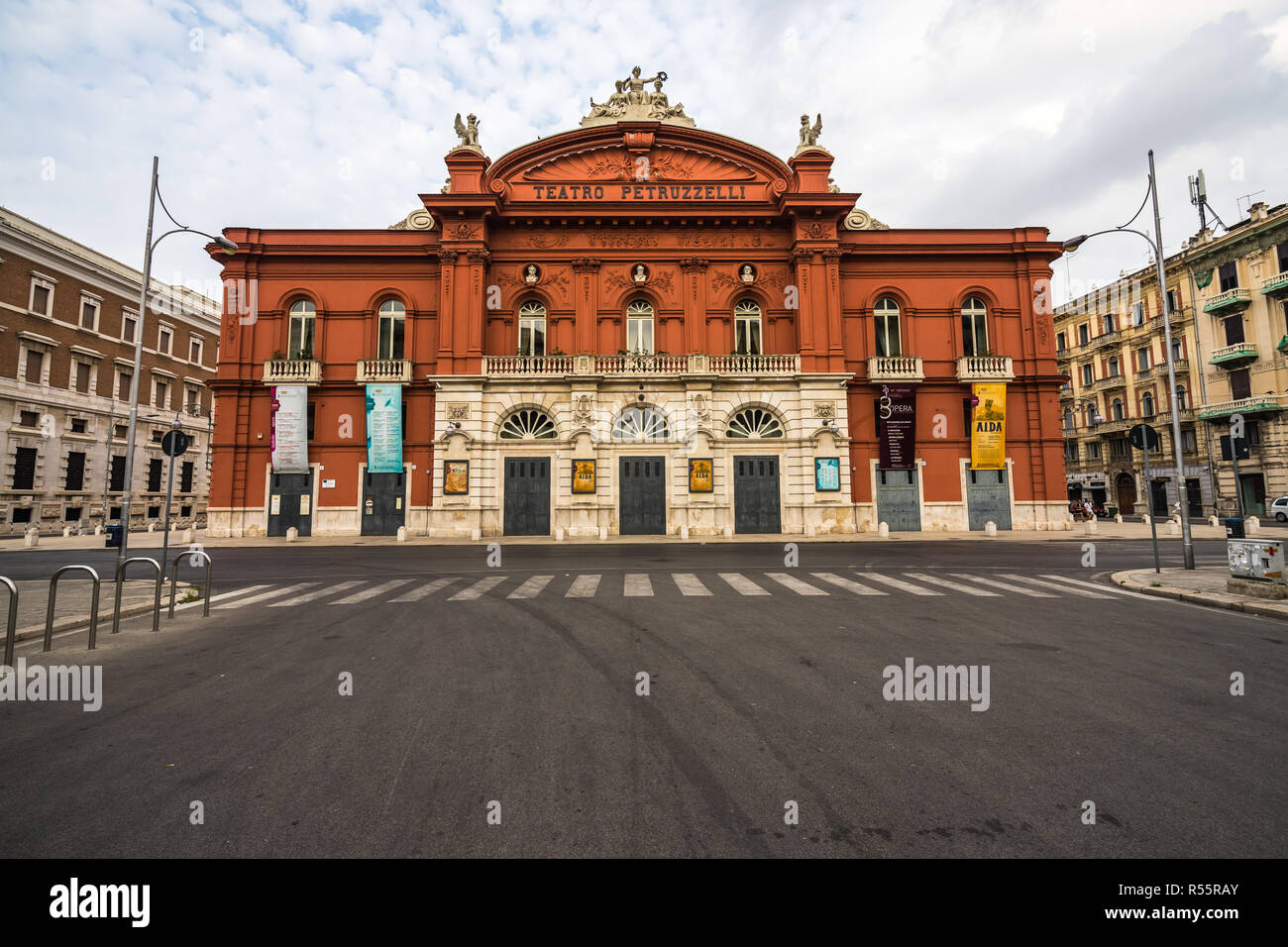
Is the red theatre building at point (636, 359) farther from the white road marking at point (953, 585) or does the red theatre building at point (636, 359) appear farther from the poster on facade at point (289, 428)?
the white road marking at point (953, 585)

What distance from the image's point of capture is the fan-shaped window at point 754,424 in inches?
1000

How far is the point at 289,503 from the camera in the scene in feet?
84.2

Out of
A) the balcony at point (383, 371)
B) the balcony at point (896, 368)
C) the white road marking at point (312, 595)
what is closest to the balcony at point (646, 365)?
the balcony at point (896, 368)

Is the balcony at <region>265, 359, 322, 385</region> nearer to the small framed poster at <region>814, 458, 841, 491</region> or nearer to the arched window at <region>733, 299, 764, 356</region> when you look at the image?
the arched window at <region>733, 299, 764, 356</region>

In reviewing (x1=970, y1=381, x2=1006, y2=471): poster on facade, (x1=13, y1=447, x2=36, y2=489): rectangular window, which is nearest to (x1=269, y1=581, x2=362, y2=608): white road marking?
(x1=970, y1=381, x2=1006, y2=471): poster on facade

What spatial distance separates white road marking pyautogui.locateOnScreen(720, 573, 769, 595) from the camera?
9969 millimetres

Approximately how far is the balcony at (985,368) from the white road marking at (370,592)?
2558 centimetres

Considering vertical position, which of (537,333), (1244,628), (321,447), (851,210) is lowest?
(1244,628)

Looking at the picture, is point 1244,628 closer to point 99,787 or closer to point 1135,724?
point 1135,724

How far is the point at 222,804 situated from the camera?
3.09m

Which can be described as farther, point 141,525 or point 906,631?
point 141,525

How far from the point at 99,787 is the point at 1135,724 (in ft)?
22.8

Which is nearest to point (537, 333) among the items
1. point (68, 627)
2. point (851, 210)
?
point (851, 210)

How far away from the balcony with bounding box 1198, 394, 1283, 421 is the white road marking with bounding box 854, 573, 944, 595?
35.3 metres
